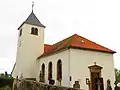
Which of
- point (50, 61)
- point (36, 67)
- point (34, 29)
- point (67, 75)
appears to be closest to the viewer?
point (67, 75)

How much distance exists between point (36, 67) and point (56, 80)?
258 inches

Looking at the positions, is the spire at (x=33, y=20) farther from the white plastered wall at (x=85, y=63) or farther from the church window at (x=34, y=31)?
the white plastered wall at (x=85, y=63)

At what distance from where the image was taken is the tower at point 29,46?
92.1 feet

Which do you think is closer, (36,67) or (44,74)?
(44,74)

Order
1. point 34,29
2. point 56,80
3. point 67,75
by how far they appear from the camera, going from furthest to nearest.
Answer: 1. point 34,29
2. point 56,80
3. point 67,75

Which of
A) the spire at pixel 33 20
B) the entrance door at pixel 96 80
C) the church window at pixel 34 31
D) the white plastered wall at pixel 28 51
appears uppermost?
the spire at pixel 33 20

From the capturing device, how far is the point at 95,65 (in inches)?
848

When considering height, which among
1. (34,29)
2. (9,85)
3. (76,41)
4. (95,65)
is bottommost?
(9,85)

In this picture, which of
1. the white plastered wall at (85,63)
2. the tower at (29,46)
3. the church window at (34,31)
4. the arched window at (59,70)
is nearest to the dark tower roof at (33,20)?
the tower at (29,46)

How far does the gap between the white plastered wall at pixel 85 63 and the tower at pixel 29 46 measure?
363 inches

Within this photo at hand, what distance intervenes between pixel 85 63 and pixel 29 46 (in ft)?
35.5

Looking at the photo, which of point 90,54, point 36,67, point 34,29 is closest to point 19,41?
point 34,29

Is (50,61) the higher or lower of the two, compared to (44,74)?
higher

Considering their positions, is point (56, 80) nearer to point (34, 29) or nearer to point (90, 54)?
point (90, 54)
